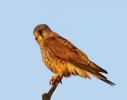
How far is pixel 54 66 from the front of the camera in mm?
7438

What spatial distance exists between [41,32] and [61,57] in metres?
0.87

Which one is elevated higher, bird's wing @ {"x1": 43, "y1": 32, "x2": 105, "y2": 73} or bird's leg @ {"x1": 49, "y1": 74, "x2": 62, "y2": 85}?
bird's wing @ {"x1": 43, "y1": 32, "x2": 105, "y2": 73}

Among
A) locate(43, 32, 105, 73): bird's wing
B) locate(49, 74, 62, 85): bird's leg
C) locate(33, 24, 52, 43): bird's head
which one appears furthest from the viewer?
locate(33, 24, 52, 43): bird's head

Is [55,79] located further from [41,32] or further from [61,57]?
[41,32]

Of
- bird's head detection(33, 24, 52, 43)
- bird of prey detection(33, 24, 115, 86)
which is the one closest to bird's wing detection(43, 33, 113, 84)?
bird of prey detection(33, 24, 115, 86)

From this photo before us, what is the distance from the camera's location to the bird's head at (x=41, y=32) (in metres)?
7.84

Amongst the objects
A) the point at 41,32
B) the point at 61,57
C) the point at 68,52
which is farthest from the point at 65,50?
the point at 41,32

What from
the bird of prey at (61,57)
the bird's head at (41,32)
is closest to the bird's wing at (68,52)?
the bird of prey at (61,57)

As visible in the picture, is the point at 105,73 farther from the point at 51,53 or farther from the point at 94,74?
the point at 51,53

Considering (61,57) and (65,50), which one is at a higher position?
(65,50)

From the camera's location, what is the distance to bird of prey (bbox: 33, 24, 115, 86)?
23.4 feet

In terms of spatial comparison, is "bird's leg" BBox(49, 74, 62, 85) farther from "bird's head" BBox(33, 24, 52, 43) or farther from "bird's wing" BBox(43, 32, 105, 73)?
"bird's head" BBox(33, 24, 52, 43)

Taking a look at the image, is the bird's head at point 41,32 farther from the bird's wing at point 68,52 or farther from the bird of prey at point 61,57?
the bird's wing at point 68,52

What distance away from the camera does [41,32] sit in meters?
8.03
